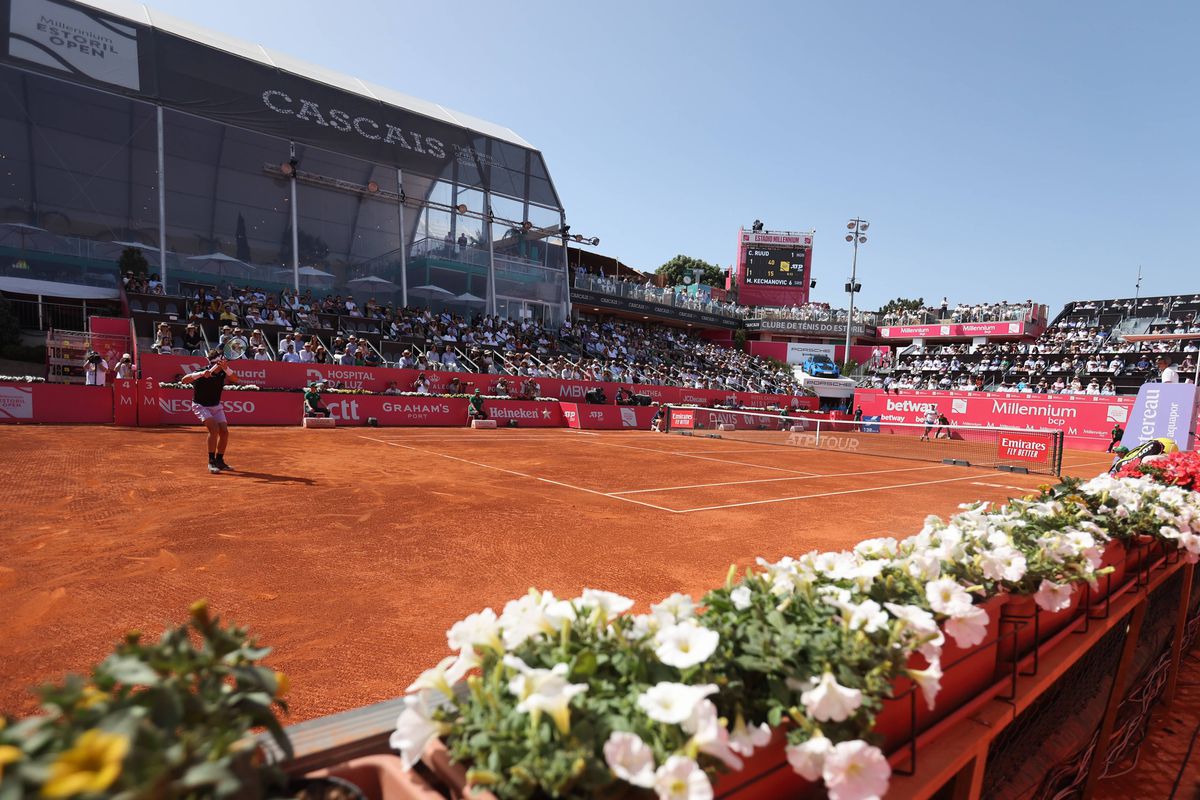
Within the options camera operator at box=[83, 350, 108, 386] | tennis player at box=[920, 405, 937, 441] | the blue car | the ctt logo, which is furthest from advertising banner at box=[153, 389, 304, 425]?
the blue car

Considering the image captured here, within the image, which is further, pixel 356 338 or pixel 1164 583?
pixel 356 338

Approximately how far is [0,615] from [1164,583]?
8.59 metres

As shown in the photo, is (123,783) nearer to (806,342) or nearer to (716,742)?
(716,742)

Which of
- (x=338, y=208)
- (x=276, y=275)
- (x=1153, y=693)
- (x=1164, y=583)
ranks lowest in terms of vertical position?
(x=1153, y=693)

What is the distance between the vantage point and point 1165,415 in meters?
11.1

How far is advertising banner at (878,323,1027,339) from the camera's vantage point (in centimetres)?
4847

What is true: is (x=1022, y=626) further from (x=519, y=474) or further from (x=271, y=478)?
(x=271, y=478)

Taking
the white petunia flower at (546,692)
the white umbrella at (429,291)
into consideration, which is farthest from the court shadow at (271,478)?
the white umbrella at (429,291)

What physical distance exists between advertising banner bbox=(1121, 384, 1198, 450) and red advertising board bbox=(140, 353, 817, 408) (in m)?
20.5

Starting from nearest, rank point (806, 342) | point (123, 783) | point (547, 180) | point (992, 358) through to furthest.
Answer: point (123, 783) → point (547, 180) → point (992, 358) → point (806, 342)

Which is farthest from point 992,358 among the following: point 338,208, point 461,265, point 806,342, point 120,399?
point 120,399

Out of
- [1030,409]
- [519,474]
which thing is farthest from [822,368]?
[519,474]

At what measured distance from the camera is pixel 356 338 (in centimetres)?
2517

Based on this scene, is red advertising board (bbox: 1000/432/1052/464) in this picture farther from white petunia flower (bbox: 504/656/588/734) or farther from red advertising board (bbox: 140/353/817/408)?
white petunia flower (bbox: 504/656/588/734)
